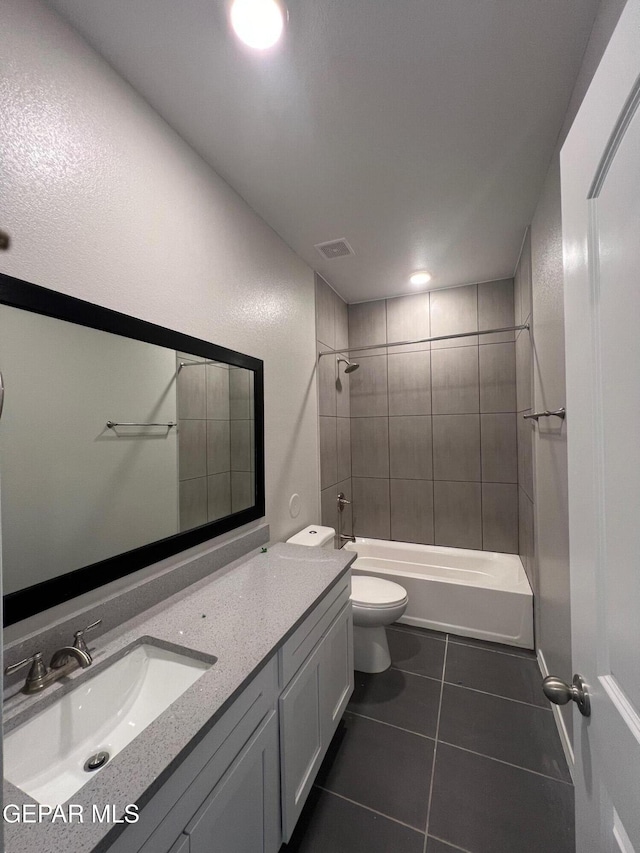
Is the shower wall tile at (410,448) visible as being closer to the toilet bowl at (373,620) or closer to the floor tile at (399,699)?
the toilet bowl at (373,620)

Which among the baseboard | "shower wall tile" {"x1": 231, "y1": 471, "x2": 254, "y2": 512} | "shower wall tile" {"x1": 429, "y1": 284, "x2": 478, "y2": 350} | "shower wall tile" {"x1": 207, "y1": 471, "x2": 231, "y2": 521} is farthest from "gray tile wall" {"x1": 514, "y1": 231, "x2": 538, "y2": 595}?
"shower wall tile" {"x1": 207, "y1": 471, "x2": 231, "y2": 521}

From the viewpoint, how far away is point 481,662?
6.95 feet

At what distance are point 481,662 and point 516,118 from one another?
2.75m

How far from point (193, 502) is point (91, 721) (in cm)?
74

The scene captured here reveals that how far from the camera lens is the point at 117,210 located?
1187 mm

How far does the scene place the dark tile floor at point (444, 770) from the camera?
4.01 feet

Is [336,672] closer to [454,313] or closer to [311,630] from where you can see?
[311,630]

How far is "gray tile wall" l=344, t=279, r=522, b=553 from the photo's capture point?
112 inches

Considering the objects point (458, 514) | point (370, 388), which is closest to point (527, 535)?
point (458, 514)

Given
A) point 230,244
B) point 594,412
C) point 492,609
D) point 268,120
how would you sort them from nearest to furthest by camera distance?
1. point 594,412
2. point 268,120
3. point 230,244
4. point 492,609

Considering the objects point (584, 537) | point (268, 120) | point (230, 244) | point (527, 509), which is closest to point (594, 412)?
point (584, 537)

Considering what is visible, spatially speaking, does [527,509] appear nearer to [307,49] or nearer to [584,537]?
[584,537]

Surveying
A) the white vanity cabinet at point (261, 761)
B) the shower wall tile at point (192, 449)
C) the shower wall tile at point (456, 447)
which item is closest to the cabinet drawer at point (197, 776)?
the white vanity cabinet at point (261, 761)

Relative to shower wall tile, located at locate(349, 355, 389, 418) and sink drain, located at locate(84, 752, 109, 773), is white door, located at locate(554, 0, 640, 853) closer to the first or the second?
sink drain, located at locate(84, 752, 109, 773)
